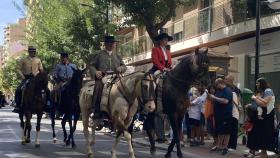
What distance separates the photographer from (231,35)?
81.1 ft

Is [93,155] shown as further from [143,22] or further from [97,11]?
[97,11]

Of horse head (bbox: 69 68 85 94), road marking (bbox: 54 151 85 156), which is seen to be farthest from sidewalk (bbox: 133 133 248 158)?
horse head (bbox: 69 68 85 94)

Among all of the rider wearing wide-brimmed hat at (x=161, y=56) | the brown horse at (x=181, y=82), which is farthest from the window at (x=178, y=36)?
the brown horse at (x=181, y=82)

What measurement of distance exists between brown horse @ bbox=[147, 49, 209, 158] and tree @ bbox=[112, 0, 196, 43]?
9889 millimetres

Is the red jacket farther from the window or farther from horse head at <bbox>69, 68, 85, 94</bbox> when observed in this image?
the window

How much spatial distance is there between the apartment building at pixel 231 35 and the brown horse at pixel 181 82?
18.9 feet

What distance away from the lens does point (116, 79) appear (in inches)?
467

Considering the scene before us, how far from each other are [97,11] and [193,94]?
16.3 metres

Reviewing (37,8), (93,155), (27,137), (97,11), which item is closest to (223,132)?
(93,155)

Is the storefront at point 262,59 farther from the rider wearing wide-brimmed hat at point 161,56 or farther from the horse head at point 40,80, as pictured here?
the horse head at point 40,80

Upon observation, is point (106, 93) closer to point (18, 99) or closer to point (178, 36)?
point (18, 99)

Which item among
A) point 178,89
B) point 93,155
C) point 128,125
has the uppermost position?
point 178,89

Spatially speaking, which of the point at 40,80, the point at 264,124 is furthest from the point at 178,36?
the point at 264,124

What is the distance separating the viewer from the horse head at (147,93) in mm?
11008
